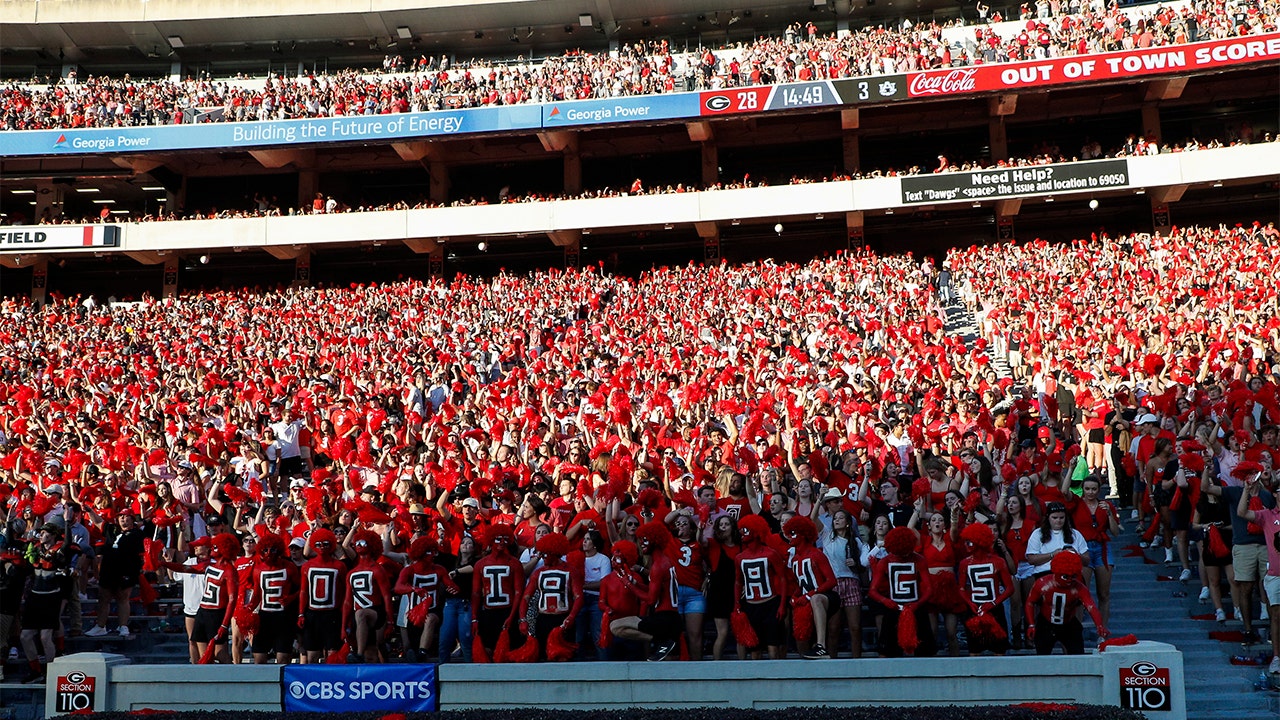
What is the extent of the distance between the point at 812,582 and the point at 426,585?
3.08 meters

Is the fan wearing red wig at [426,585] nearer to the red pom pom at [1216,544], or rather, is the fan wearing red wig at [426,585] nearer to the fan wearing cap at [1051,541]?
the fan wearing cap at [1051,541]

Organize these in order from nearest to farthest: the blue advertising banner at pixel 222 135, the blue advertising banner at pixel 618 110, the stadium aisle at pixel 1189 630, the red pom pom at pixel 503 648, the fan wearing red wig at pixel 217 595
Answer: the stadium aisle at pixel 1189 630, the red pom pom at pixel 503 648, the fan wearing red wig at pixel 217 595, the blue advertising banner at pixel 618 110, the blue advertising banner at pixel 222 135

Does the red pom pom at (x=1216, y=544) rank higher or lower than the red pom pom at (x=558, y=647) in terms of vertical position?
higher

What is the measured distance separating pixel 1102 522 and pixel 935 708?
2783 mm

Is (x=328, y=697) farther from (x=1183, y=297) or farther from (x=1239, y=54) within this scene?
(x=1239, y=54)

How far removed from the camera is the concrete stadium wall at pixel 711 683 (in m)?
7.66

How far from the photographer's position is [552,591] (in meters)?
8.98

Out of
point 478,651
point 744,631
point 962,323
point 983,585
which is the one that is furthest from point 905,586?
point 962,323

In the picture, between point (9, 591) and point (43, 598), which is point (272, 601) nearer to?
point (43, 598)

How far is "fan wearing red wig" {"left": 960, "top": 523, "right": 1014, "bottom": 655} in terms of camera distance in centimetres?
862

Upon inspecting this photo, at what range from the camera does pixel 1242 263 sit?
2073 centimetres

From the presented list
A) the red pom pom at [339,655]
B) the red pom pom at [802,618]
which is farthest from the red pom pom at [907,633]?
the red pom pom at [339,655]

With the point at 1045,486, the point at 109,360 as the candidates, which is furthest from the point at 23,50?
the point at 1045,486

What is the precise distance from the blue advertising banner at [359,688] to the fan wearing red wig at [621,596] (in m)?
1.35
